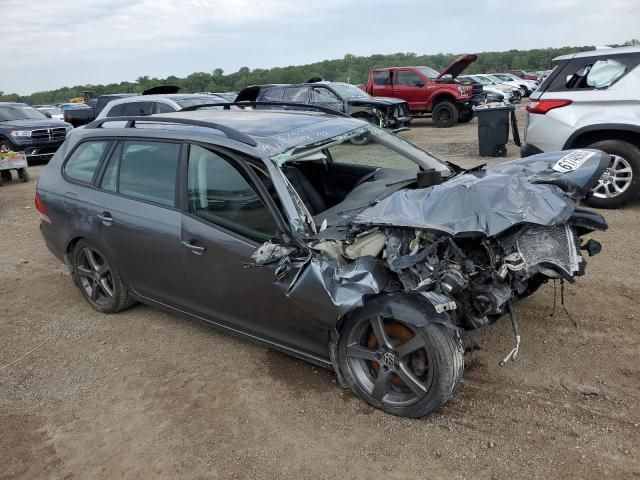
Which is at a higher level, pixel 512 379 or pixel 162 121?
pixel 162 121

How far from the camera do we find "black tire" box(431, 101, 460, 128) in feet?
59.7

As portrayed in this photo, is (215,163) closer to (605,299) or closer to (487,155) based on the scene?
(605,299)

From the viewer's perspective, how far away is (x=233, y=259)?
325 centimetres

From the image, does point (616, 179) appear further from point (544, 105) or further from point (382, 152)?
point (382, 152)

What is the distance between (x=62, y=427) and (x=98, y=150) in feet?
7.21

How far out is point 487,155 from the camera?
11.0 m

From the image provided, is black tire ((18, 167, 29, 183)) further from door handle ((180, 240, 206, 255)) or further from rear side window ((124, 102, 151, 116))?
door handle ((180, 240, 206, 255))

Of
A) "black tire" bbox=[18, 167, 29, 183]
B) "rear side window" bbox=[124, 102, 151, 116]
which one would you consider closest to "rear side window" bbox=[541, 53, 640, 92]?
"rear side window" bbox=[124, 102, 151, 116]

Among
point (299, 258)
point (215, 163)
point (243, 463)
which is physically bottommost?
point (243, 463)

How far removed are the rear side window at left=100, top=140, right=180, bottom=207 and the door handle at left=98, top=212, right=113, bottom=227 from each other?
20 centimetres

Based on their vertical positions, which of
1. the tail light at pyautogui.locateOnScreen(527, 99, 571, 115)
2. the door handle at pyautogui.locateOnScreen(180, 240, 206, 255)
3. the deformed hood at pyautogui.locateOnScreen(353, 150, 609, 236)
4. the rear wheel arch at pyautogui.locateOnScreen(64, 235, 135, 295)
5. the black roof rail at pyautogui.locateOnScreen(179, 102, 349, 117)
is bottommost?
the rear wheel arch at pyautogui.locateOnScreen(64, 235, 135, 295)

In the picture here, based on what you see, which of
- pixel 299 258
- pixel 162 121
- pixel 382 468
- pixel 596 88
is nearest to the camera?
pixel 382 468

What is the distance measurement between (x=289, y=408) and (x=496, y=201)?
1678mm

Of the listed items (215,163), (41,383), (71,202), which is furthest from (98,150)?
(41,383)
